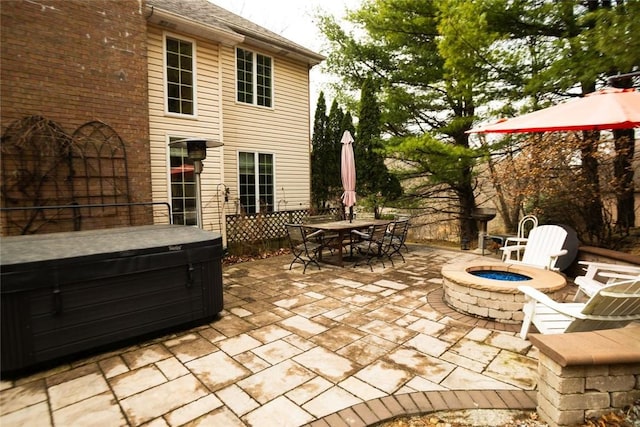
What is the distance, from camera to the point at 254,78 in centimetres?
931

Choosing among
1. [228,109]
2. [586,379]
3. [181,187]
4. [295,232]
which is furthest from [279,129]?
[586,379]

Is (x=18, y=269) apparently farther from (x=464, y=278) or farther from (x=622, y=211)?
(x=622, y=211)

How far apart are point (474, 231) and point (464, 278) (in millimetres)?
6040

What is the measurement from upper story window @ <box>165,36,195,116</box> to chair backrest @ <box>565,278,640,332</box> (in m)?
8.07

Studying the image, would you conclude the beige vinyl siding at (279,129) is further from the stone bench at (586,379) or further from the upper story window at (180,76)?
the stone bench at (586,379)

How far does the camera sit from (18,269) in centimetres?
271

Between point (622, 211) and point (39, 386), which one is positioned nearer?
point (39, 386)

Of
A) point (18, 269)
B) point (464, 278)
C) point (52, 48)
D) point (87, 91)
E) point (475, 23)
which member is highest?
point (475, 23)

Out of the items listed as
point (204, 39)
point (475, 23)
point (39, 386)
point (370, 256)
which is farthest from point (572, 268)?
point (204, 39)

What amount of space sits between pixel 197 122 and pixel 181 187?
1635 mm

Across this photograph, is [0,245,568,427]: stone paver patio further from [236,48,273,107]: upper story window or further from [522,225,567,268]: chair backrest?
[236,48,273,107]: upper story window

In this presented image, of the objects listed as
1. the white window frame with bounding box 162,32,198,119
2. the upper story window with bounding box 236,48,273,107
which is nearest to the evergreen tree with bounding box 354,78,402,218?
the upper story window with bounding box 236,48,273,107

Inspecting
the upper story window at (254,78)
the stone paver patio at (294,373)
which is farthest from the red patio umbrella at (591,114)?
the upper story window at (254,78)

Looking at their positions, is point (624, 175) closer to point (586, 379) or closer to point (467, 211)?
point (467, 211)
